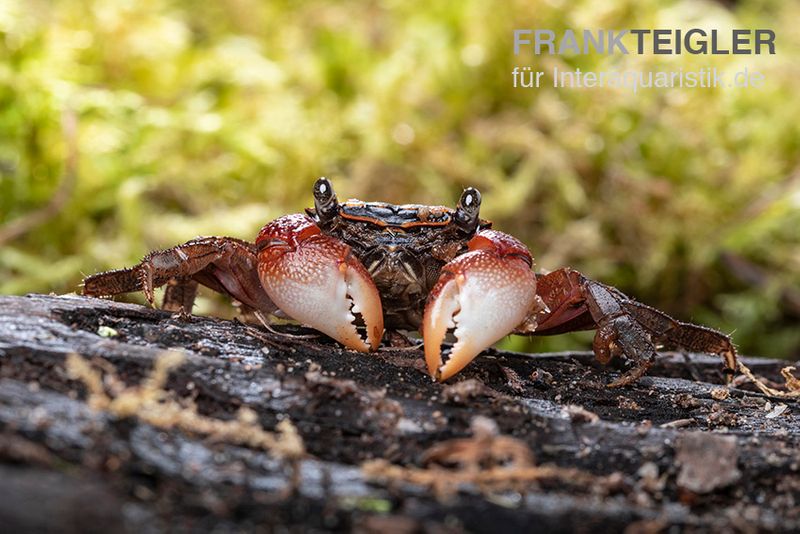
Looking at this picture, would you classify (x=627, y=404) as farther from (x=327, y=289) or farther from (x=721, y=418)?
(x=327, y=289)

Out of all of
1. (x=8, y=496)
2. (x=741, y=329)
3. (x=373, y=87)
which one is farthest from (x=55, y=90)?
(x=741, y=329)

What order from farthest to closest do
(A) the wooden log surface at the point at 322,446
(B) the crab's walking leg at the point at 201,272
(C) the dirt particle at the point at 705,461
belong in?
(B) the crab's walking leg at the point at 201,272 < (C) the dirt particle at the point at 705,461 < (A) the wooden log surface at the point at 322,446

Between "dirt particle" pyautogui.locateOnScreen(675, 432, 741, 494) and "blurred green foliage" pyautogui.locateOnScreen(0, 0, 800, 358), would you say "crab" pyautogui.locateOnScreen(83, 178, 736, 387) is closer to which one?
"dirt particle" pyautogui.locateOnScreen(675, 432, 741, 494)

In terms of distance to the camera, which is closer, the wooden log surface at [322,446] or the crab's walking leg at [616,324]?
the wooden log surface at [322,446]

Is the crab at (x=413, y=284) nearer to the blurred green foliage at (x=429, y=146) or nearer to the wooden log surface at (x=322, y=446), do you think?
the wooden log surface at (x=322, y=446)

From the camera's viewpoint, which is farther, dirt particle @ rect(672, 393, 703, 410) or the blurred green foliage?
the blurred green foliage

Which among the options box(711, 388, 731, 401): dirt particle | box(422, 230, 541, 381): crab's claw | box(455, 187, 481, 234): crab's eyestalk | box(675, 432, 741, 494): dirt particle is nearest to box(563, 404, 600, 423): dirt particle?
box(675, 432, 741, 494): dirt particle

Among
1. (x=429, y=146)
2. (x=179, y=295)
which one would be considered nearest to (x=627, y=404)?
(x=179, y=295)

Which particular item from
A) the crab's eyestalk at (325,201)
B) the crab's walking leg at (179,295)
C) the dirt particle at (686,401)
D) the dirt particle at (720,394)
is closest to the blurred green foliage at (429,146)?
the crab's walking leg at (179,295)

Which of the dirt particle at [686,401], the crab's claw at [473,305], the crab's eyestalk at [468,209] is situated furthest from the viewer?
the crab's eyestalk at [468,209]
